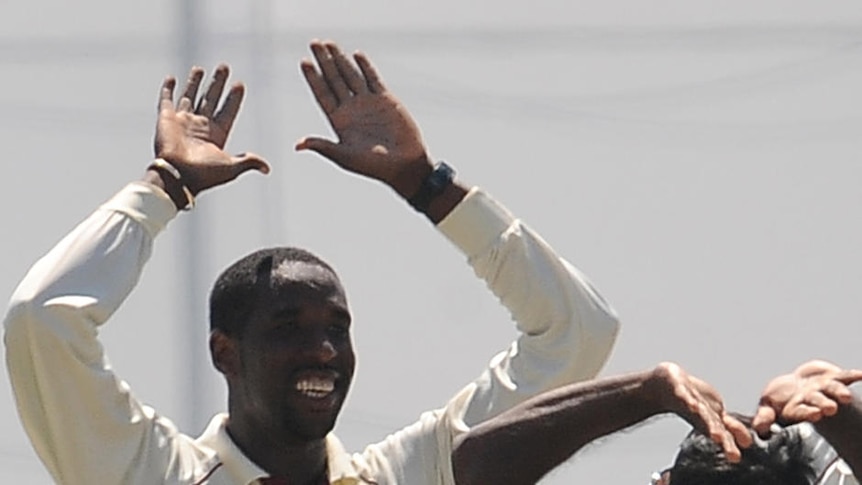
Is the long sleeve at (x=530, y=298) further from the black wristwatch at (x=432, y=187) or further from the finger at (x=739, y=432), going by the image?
the finger at (x=739, y=432)

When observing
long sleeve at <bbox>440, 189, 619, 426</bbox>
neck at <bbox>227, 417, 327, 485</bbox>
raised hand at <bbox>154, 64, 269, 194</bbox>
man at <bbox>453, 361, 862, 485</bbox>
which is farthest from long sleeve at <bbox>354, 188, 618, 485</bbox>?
man at <bbox>453, 361, 862, 485</bbox>

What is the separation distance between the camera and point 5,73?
347 cm

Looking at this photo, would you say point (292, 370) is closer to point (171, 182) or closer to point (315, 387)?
point (315, 387)

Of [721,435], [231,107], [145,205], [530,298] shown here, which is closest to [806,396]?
[721,435]

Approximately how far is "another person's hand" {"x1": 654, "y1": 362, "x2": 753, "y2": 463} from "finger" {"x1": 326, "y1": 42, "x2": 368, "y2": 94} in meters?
0.83

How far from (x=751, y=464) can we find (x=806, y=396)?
76 millimetres

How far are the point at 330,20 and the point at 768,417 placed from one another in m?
1.88

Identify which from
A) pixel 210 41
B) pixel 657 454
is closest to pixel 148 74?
pixel 210 41

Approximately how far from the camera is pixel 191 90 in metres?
2.64

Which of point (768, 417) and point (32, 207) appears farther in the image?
point (32, 207)

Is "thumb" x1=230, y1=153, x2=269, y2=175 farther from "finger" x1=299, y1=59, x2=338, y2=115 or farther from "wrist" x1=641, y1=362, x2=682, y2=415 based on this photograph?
"wrist" x1=641, y1=362, x2=682, y2=415

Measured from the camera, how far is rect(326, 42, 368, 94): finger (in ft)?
8.59

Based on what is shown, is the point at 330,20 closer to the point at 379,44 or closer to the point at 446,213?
Answer: the point at 379,44

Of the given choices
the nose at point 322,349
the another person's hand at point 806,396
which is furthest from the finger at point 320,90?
the another person's hand at point 806,396
